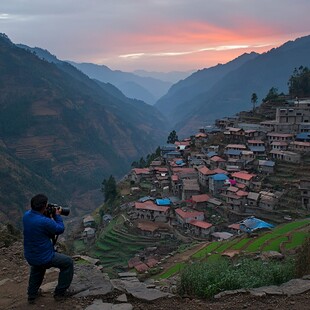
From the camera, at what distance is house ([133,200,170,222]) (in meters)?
31.4

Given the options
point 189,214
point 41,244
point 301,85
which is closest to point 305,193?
point 189,214

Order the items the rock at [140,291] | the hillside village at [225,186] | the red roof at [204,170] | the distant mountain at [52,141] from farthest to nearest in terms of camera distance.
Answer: the distant mountain at [52,141] → the red roof at [204,170] → the hillside village at [225,186] → the rock at [140,291]

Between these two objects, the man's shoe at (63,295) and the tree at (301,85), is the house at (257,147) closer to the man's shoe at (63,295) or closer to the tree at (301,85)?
the tree at (301,85)

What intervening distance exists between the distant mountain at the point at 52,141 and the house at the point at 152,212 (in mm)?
23658

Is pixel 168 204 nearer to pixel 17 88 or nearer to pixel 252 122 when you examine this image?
pixel 252 122

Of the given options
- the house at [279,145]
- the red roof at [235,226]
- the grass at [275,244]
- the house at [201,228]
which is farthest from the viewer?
the house at [279,145]

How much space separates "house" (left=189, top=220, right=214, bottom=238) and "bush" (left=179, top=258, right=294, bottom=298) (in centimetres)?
2129

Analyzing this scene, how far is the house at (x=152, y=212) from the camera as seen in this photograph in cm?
3144

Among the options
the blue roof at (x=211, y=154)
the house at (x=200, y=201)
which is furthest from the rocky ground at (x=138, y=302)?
the blue roof at (x=211, y=154)

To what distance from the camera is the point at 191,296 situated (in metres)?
5.56

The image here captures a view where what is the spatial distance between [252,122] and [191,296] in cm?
4354

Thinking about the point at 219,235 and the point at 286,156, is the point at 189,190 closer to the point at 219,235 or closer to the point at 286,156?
the point at 219,235

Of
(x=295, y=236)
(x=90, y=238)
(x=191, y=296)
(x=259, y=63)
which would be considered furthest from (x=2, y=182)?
(x=259, y=63)

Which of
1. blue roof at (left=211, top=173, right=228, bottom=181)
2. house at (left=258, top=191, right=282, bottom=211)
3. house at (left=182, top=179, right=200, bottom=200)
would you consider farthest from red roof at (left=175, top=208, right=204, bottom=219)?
house at (left=258, top=191, right=282, bottom=211)
